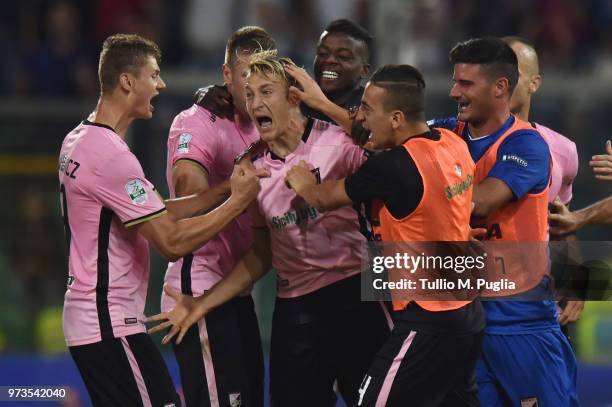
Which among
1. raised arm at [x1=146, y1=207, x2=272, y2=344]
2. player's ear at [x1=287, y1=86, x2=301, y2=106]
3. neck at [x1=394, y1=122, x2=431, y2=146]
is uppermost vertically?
player's ear at [x1=287, y1=86, x2=301, y2=106]

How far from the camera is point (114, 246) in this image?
19.7 ft

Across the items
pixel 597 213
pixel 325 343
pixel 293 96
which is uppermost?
pixel 293 96

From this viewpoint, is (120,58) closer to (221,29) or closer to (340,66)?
(340,66)

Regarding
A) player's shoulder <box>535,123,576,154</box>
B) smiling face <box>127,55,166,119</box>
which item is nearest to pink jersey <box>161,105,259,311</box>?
smiling face <box>127,55,166,119</box>

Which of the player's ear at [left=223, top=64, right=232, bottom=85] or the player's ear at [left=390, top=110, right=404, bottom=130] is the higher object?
the player's ear at [left=223, top=64, right=232, bottom=85]

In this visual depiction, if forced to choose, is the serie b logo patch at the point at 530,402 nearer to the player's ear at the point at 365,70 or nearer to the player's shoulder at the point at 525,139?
the player's shoulder at the point at 525,139

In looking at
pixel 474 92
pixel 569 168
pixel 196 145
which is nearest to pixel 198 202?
pixel 196 145

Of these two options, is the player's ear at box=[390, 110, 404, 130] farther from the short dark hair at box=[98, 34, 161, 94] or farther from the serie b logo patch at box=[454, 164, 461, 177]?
the short dark hair at box=[98, 34, 161, 94]

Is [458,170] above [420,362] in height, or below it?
above

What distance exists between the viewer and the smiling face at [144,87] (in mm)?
6168

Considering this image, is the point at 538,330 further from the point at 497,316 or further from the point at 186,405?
the point at 186,405

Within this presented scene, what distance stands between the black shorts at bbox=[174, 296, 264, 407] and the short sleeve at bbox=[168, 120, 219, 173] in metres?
0.79

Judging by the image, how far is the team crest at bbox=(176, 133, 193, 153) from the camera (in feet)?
21.5

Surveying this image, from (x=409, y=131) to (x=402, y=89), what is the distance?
200 mm
